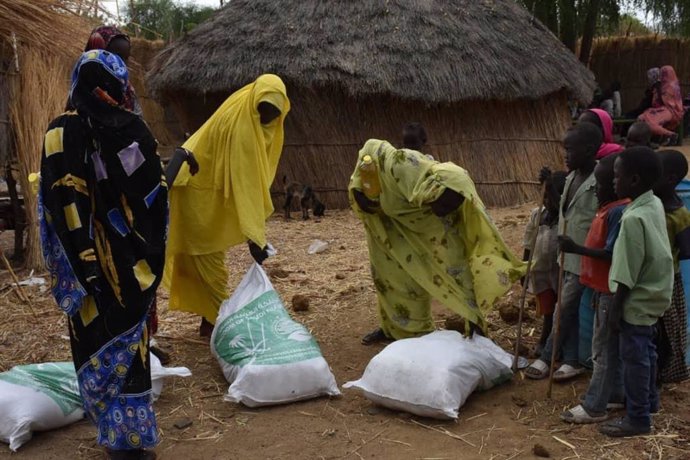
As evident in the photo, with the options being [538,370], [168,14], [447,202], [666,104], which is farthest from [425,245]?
[168,14]

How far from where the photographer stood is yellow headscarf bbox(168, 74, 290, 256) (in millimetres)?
4500

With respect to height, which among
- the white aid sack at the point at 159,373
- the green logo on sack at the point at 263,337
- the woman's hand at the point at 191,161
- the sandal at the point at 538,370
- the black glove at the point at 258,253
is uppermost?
the woman's hand at the point at 191,161

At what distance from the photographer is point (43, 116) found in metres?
6.84

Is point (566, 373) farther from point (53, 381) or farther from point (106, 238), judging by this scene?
point (53, 381)

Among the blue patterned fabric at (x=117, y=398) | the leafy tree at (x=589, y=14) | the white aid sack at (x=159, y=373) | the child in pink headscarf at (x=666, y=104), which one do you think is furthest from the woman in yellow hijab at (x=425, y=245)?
the leafy tree at (x=589, y=14)

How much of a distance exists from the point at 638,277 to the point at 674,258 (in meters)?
0.50

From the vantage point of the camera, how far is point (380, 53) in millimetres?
10391

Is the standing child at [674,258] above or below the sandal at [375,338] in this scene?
above

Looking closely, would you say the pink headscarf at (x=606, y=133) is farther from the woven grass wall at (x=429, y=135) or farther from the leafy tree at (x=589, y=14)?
the leafy tree at (x=589, y=14)

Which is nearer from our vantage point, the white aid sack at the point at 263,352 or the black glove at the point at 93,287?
the black glove at the point at 93,287

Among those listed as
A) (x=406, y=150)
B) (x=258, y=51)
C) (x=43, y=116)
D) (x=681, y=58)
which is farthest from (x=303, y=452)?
(x=681, y=58)

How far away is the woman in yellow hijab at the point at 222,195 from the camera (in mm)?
4496

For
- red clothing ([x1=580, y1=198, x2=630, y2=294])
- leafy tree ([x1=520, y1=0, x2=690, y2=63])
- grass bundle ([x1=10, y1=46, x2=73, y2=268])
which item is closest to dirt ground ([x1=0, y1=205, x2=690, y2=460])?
red clothing ([x1=580, y1=198, x2=630, y2=294])

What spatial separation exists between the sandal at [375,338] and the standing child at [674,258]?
167cm
